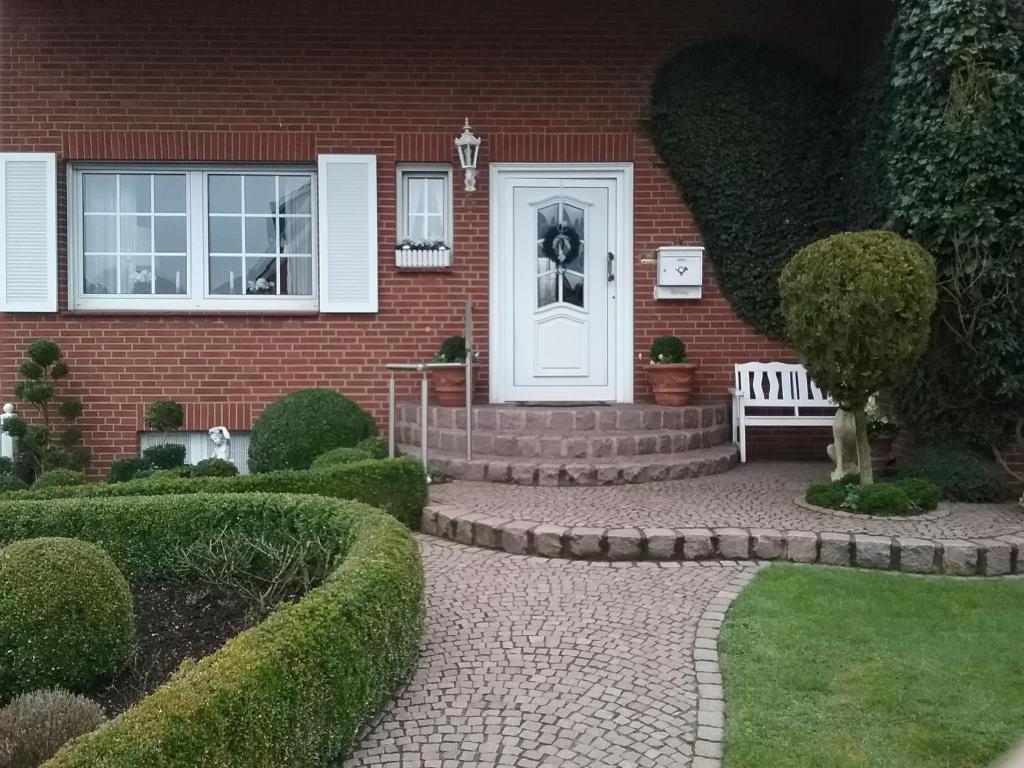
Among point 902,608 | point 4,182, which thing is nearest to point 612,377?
point 902,608

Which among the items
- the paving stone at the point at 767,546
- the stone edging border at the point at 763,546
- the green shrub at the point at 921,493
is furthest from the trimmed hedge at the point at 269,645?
the green shrub at the point at 921,493

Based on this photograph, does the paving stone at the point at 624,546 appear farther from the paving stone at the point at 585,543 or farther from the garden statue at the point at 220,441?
the garden statue at the point at 220,441

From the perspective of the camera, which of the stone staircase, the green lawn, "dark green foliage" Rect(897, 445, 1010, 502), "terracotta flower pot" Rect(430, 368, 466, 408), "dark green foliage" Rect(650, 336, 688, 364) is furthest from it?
"dark green foliage" Rect(650, 336, 688, 364)

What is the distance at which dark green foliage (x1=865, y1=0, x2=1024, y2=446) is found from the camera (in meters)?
6.12

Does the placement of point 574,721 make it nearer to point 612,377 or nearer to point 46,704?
point 46,704

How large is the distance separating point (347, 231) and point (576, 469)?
3.18m

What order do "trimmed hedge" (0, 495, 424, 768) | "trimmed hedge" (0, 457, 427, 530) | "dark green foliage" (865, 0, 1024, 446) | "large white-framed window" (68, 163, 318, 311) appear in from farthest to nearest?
"large white-framed window" (68, 163, 318, 311)
"dark green foliage" (865, 0, 1024, 446)
"trimmed hedge" (0, 457, 427, 530)
"trimmed hedge" (0, 495, 424, 768)

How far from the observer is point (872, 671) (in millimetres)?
3598

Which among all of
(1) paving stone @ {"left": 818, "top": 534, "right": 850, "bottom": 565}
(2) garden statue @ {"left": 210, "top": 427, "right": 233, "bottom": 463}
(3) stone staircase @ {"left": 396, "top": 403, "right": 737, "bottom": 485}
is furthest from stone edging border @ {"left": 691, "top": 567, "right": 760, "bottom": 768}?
(2) garden statue @ {"left": 210, "top": 427, "right": 233, "bottom": 463}

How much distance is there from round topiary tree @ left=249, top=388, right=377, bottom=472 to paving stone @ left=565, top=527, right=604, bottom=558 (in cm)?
251

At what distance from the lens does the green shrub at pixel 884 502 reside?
5.86 meters

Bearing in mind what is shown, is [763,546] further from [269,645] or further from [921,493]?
[269,645]

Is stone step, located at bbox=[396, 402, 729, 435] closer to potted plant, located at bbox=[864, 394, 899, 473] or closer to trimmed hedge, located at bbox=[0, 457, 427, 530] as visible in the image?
potted plant, located at bbox=[864, 394, 899, 473]

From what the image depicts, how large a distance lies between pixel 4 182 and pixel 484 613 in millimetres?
6476
